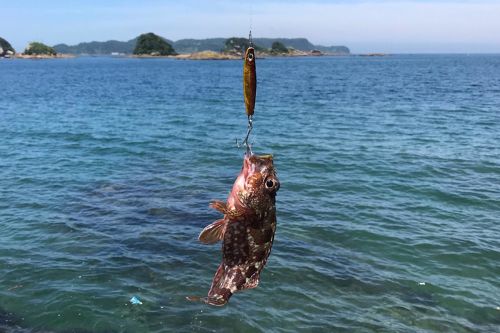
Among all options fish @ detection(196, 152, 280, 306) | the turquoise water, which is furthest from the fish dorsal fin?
the turquoise water

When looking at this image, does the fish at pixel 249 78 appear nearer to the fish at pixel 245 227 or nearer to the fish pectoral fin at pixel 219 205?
the fish at pixel 245 227

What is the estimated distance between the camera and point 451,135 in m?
36.8

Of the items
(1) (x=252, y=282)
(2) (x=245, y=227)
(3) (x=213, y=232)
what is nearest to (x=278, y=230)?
(1) (x=252, y=282)

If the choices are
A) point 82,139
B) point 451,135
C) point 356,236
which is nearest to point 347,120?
point 451,135

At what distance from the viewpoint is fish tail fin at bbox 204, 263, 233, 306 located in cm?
564

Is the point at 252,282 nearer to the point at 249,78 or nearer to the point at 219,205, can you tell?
the point at 219,205

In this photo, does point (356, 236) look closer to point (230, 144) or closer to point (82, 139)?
point (230, 144)

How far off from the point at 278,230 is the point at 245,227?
13.5m

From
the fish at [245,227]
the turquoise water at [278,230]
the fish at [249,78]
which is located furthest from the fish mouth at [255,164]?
the turquoise water at [278,230]

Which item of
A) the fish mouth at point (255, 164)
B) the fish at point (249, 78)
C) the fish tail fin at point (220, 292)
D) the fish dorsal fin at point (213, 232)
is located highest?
the fish at point (249, 78)

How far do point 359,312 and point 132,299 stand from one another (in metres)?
6.61

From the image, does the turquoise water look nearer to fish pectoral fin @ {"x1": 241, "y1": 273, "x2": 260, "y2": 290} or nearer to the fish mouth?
fish pectoral fin @ {"x1": 241, "y1": 273, "x2": 260, "y2": 290}

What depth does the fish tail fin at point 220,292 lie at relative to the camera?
5.64 m

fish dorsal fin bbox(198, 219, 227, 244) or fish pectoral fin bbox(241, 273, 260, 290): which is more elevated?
fish dorsal fin bbox(198, 219, 227, 244)
